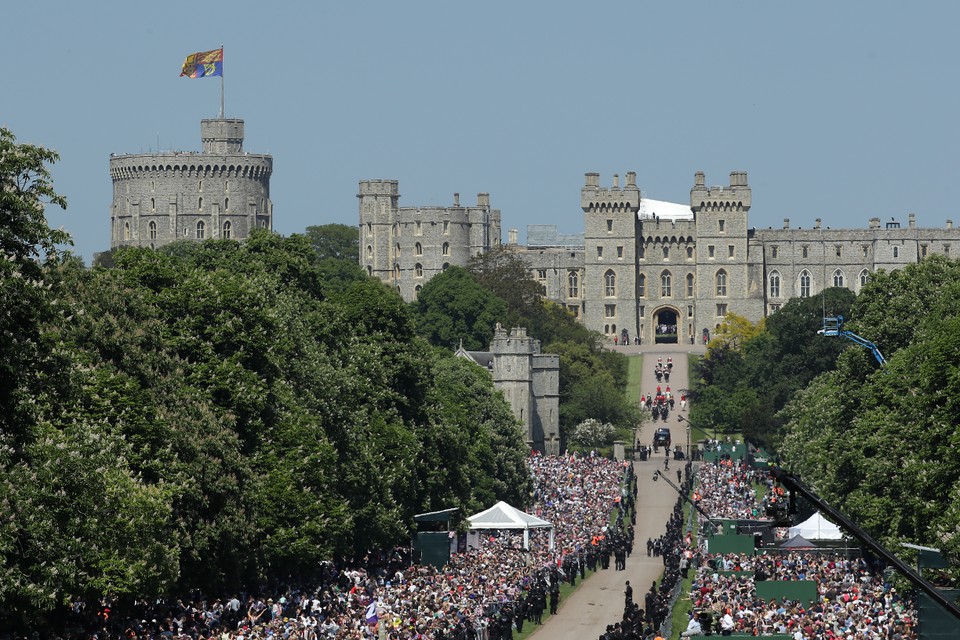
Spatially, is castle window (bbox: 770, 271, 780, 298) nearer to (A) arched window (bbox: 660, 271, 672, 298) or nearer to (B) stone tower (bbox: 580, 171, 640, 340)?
(A) arched window (bbox: 660, 271, 672, 298)

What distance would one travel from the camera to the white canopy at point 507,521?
63.2 meters

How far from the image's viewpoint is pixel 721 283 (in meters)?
174

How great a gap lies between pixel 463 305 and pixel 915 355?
3416 inches

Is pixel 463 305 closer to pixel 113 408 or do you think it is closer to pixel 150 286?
pixel 150 286

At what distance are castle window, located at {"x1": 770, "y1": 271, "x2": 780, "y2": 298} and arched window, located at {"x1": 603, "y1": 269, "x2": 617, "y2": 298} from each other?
13.1 meters

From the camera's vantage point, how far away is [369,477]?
55.4 m

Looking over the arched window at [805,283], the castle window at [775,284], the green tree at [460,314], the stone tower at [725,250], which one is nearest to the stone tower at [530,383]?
the green tree at [460,314]

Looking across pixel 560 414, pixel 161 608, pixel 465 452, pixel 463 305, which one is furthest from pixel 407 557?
pixel 463 305

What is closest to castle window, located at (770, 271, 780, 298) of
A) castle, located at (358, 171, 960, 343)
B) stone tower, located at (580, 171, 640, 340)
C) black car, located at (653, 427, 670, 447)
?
castle, located at (358, 171, 960, 343)

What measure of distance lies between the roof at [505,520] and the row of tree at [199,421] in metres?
0.73

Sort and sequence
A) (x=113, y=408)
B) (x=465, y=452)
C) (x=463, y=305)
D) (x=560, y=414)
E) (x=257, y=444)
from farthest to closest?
1. (x=463, y=305)
2. (x=560, y=414)
3. (x=465, y=452)
4. (x=257, y=444)
5. (x=113, y=408)

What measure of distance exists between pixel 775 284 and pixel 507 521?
114m

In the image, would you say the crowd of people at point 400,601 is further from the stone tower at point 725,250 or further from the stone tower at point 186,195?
the stone tower at point 186,195

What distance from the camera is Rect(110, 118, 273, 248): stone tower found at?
609 feet
